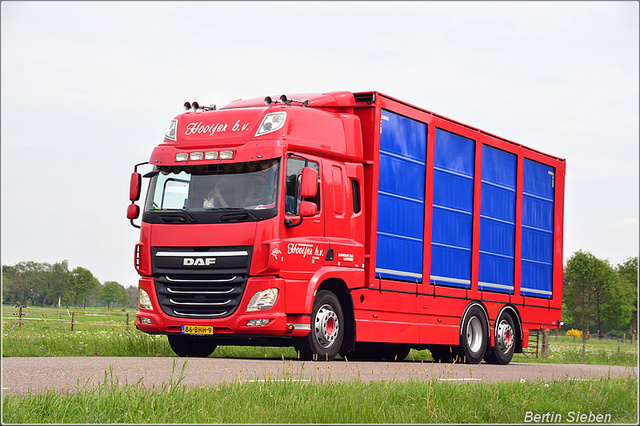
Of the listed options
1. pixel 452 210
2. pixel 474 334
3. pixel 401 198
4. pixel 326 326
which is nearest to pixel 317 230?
pixel 326 326

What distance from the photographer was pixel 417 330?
47.2ft

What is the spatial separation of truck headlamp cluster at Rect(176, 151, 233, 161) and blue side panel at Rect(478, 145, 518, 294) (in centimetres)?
655

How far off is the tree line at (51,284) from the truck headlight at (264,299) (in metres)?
69.4

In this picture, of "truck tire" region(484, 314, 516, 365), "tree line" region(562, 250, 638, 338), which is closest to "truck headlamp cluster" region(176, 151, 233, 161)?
"truck tire" region(484, 314, 516, 365)

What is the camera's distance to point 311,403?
690 centimetres

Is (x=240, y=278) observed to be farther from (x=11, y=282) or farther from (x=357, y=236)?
(x=11, y=282)

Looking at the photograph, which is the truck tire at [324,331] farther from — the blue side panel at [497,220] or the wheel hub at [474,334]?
the blue side panel at [497,220]

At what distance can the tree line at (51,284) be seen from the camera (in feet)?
288

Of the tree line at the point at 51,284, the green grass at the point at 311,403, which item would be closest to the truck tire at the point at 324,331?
the green grass at the point at 311,403

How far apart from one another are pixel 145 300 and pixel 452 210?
20.9 feet

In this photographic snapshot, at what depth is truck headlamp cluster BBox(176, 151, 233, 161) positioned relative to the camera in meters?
12.1

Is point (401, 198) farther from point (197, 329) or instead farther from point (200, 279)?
point (197, 329)

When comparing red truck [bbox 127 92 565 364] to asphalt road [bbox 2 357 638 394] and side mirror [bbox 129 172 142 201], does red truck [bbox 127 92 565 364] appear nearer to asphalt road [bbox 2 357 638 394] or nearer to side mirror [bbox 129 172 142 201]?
side mirror [bbox 129 172 142 201]

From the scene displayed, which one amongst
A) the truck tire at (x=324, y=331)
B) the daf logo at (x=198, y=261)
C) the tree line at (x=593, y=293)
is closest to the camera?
the daf logo at (x=198, y=261)
